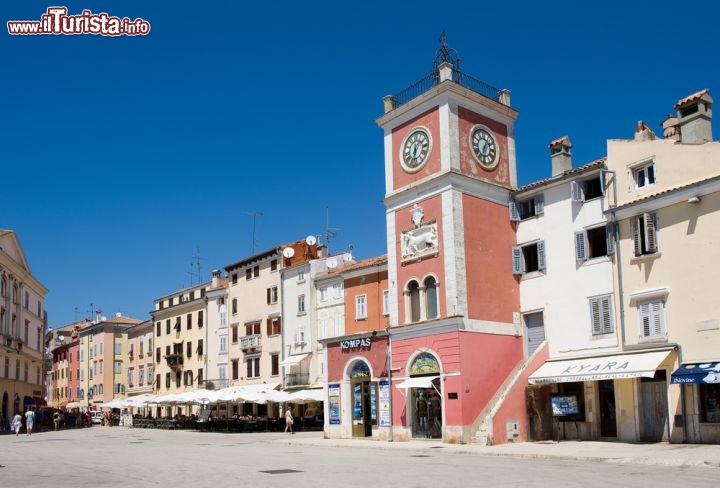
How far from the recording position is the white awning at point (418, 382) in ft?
113

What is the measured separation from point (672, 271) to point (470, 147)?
11126mm

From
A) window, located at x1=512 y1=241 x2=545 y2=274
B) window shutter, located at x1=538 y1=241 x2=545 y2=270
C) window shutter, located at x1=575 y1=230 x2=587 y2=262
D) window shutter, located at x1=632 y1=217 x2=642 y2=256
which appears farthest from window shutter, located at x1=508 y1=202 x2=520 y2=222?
window shutter, located at x1=632 y1=217 x2=642 y2=256

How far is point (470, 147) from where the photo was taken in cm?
3681

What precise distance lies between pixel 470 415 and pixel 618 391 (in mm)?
5976

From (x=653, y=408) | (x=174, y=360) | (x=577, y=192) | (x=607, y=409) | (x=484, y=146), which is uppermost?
(x=484, y=146)

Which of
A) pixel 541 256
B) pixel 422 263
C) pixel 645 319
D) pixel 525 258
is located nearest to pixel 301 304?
pixel 422 263

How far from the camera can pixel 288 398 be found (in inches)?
2020

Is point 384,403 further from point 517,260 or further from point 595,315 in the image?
point 595,315

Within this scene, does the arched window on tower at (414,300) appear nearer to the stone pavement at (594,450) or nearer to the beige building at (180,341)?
the stone pavement at (594,450)

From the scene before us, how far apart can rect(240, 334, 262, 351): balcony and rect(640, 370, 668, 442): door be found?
1451 inches

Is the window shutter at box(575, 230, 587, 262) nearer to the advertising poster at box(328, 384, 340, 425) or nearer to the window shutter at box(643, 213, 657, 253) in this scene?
the window shutter at box(643, 213, 657, 253)

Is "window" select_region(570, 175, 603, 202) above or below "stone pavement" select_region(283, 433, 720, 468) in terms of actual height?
above

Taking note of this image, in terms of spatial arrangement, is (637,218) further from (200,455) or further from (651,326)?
(200,455)

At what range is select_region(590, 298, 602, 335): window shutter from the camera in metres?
32.6
